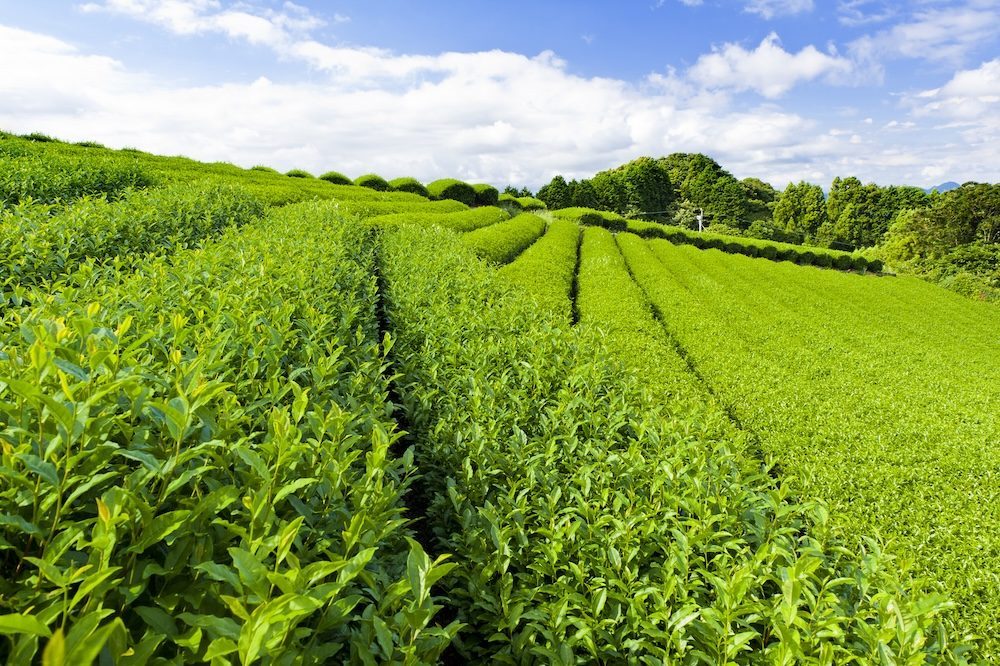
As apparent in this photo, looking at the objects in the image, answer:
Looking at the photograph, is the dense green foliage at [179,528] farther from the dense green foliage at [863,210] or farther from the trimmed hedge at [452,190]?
the dense green foliage at [863,210]

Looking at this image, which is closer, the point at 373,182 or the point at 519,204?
the point at 373,182

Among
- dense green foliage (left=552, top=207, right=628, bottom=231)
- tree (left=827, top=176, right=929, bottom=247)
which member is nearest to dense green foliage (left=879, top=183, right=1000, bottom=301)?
tree (left=827, top=176, right=929, bottom=247)

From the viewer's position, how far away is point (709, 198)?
251ft

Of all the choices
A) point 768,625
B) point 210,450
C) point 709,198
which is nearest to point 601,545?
point 768,625

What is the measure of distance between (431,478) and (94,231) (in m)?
6.05

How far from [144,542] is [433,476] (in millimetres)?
2301

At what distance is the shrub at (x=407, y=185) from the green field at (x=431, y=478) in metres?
25.3

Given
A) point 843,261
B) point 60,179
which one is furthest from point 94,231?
point 843,261

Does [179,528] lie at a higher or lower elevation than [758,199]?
lower

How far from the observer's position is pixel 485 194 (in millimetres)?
37562

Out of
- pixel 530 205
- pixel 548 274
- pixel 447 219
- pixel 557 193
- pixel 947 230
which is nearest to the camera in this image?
pixel 548 274

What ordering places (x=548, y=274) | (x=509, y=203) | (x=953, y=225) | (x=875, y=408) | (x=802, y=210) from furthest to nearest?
(x=802, y=210)
(x=953, y=225)
(x=509, y=203)
(x=548, y=274)
(x=875, y=408)

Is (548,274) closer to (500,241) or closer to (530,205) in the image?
(500,241)

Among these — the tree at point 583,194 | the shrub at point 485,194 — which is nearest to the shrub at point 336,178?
the shrub at point 485,194
